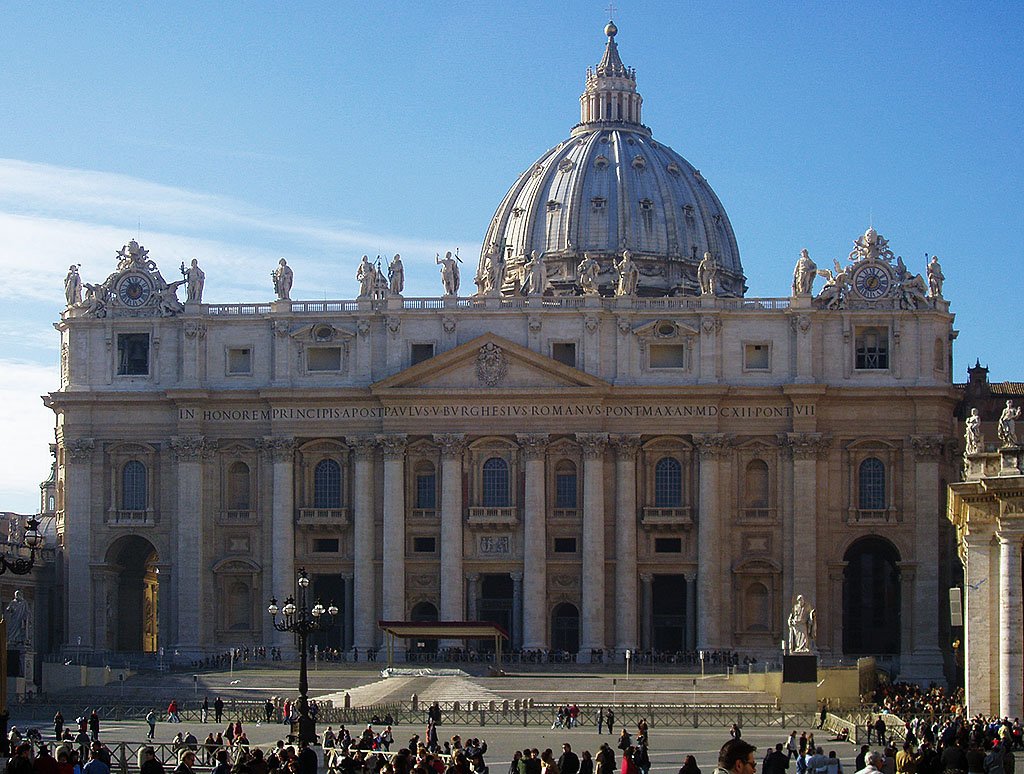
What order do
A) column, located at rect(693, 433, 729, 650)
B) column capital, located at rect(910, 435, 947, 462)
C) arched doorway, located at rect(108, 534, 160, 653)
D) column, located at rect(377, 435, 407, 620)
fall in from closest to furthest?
column, located at rect(693, 433, 729, 650)
column capital, located at rect(910, 435, 947, 462)
column, located at rect(377, 435, 407, 620)
arched doorway, located at rect(108, 534, 160, 653)

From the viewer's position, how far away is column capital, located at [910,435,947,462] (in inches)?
3711

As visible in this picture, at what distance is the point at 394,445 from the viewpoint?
96188 millimetres

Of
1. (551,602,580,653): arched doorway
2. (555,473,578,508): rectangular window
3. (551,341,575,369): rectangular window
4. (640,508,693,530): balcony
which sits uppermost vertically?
(551,341,575,369): rectangular window

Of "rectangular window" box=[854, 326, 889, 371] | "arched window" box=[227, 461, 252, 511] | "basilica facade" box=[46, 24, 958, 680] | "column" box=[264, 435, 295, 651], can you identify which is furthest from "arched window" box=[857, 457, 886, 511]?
"arched window" box=[227, 461, 252, 511]

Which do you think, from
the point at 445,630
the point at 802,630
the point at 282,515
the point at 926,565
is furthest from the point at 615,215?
the point at 802,630

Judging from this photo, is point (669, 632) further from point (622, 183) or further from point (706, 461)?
point (622, 183)

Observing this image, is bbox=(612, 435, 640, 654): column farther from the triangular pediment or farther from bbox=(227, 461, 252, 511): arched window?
bbox=(227, 461, 252, 511): arched window

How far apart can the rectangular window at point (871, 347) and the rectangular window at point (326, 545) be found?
958 inches

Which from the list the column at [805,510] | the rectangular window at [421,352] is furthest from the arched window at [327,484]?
the column at [805,510]

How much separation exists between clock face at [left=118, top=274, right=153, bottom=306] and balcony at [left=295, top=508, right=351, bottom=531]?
12.6 m

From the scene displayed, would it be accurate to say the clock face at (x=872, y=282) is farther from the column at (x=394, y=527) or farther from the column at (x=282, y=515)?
the column at (x=282, y=515)

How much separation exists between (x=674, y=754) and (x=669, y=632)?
42668 mm

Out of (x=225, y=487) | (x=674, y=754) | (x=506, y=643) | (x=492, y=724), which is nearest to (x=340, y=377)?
(x=225, y=487)

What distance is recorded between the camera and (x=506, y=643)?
312 ft
